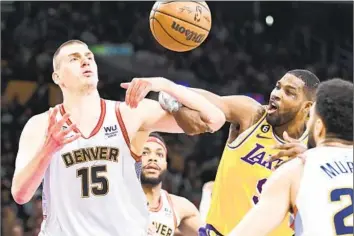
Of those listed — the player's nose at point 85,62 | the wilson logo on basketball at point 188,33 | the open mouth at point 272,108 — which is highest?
the wilson logo on basketball at point 188,33

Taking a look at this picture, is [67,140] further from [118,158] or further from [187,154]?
[187,154]

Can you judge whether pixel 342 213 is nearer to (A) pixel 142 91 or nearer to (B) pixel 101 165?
(A) pixel 142 91

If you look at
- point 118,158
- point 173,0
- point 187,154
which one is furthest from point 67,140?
point 187,154

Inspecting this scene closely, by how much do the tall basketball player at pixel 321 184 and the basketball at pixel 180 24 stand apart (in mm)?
2229

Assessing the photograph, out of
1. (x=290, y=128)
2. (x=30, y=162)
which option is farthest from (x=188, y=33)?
(x=30, y=162)

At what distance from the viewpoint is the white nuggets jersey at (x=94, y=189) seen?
5.20 m

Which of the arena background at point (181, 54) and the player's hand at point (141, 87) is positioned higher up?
the player's hand at point (141, 87)

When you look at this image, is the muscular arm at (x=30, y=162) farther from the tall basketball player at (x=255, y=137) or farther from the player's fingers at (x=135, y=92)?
the tall basketball player at (x=255, y=137)

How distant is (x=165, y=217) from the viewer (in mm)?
7242

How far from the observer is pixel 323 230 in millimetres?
3422

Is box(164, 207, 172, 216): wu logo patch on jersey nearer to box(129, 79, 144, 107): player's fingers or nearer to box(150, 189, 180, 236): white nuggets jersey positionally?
box(150, 189, 180, 236): white nuggets jersey

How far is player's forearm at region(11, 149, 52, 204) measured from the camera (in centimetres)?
493

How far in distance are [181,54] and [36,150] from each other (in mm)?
11197

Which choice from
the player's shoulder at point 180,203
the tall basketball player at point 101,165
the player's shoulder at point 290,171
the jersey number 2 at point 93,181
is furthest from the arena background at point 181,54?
the player's shoulder at point 290,171
